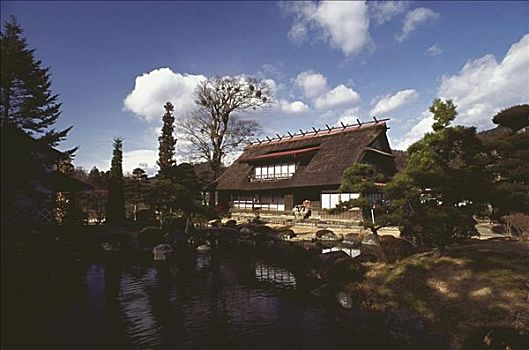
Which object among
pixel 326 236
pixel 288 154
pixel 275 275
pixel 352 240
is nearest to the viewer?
pixel 275 275

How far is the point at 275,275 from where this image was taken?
50.0ft

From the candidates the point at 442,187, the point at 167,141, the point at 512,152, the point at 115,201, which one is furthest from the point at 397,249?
the point at 167,141

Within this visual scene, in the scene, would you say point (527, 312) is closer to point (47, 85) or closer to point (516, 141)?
point (516, 141)

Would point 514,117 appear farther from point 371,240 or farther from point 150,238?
point 150,238

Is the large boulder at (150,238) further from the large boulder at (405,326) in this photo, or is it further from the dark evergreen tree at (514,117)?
the dark evergreen tree at (514,117)

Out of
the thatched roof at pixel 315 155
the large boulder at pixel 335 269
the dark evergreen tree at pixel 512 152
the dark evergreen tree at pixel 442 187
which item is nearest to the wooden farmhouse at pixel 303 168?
the thatched roof at pixel 315 155

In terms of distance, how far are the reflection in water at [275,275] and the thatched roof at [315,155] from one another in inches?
529

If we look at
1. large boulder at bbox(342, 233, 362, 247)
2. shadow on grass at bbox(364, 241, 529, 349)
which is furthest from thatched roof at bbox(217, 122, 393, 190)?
shadow on grass at bbox(364, 241, 529, 349)

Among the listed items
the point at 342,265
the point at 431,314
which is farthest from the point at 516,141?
the point at 431,314

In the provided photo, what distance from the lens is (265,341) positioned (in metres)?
8.55

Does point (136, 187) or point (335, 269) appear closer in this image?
point (335, 269)

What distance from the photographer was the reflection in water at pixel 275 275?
1405 centimetres

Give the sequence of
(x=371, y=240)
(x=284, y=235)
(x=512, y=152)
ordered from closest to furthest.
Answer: (x=371, y=240) < (x=512, y=152) < (x=284, y=235)

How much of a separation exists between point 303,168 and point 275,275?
19.5m
